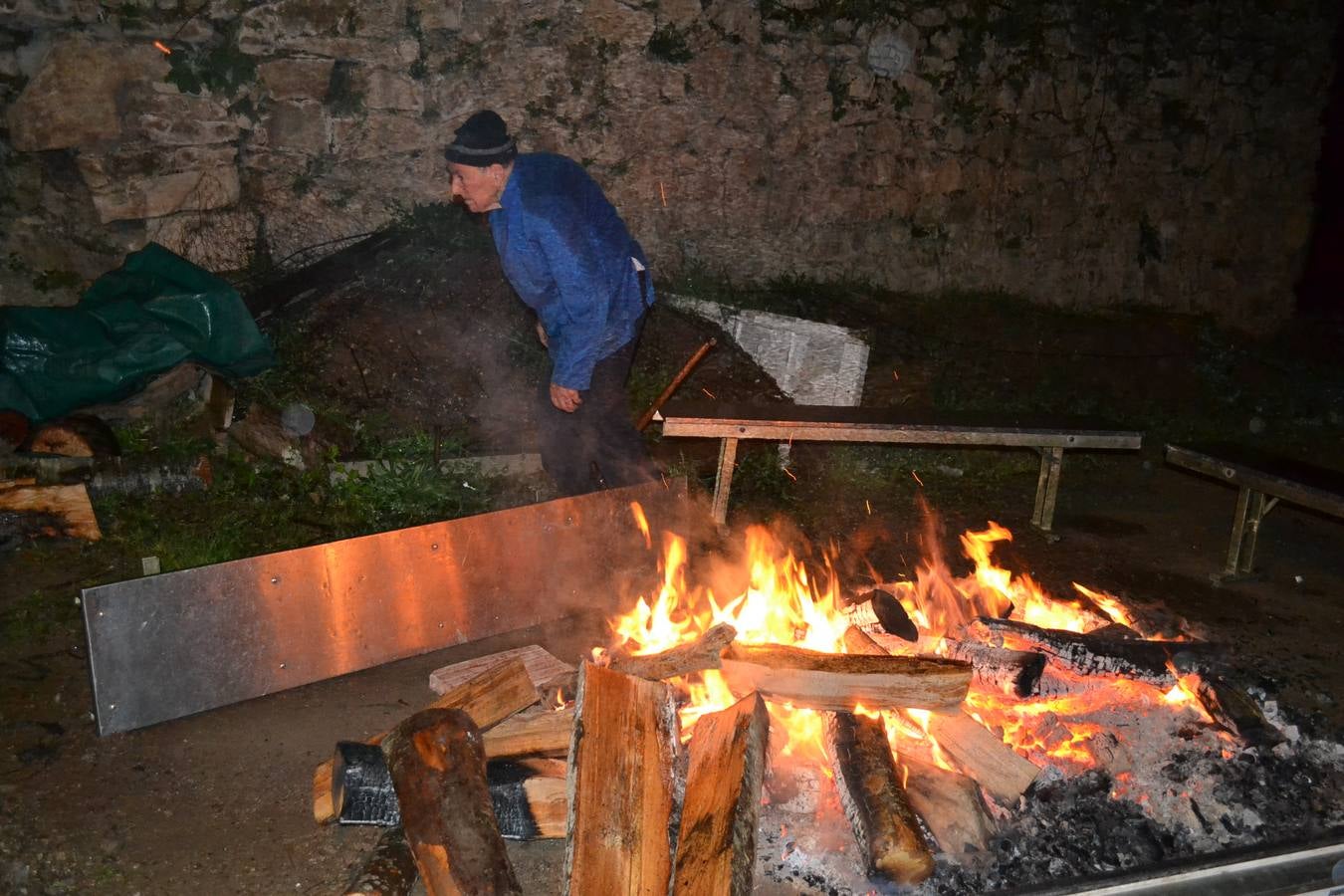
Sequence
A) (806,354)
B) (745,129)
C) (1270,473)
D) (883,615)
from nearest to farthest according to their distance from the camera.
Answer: (883,615) → (1270,473) → (806,354) → (745,129)

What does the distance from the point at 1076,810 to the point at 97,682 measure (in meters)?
3.32

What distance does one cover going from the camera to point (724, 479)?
5523mm

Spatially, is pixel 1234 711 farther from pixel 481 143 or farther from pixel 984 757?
pixel 481 143

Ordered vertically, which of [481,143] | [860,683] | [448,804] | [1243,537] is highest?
[481,143]

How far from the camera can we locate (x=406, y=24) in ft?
23.7

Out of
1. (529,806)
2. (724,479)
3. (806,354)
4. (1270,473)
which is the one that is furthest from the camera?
(806,354)

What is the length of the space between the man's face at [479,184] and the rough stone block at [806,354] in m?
2.91

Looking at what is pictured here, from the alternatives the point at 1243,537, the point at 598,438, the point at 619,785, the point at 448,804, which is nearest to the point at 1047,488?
the point at 1243,537

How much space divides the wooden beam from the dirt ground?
113 centimetres

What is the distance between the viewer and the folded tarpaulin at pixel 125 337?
5.73 metres

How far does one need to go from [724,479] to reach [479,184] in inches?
79.2

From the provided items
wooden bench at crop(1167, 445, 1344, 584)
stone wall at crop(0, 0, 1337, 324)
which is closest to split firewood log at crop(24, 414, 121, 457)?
stone wall at crop(0, 0, 1337, 324)

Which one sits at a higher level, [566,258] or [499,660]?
[566,258]

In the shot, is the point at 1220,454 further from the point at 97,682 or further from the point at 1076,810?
the point at 97,682
